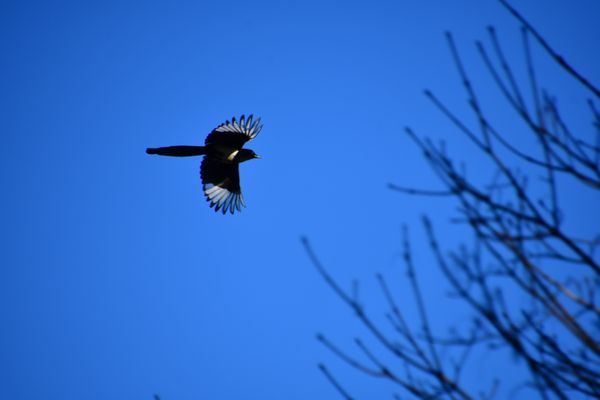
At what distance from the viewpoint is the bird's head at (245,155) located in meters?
8.46

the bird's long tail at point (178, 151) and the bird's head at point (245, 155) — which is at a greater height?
the bird's head at point (245, 155)

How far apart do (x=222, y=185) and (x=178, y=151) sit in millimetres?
1339

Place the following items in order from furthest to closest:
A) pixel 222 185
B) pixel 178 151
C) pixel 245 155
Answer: pixel 222 185
pixel 245 155
pixel 178 151

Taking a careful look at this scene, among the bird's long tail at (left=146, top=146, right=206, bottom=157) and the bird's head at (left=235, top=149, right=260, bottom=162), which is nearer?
the bird's long tail at (left=146, top=146, right=206, bottom=157)

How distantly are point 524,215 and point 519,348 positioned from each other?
0.46 m

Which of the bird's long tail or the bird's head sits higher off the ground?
the bird's head

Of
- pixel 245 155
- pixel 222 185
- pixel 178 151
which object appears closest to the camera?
pixel 178 151

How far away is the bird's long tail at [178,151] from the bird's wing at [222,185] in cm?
53

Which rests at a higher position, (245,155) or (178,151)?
(245,155)

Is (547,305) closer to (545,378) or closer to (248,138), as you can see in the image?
(545,378)

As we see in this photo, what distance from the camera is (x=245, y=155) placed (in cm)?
854

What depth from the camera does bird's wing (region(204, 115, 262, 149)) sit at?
823 centimetres

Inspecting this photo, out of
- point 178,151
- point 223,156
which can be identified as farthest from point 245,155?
point 178,151

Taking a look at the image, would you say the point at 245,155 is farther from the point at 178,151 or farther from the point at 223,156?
the point at 178,151
